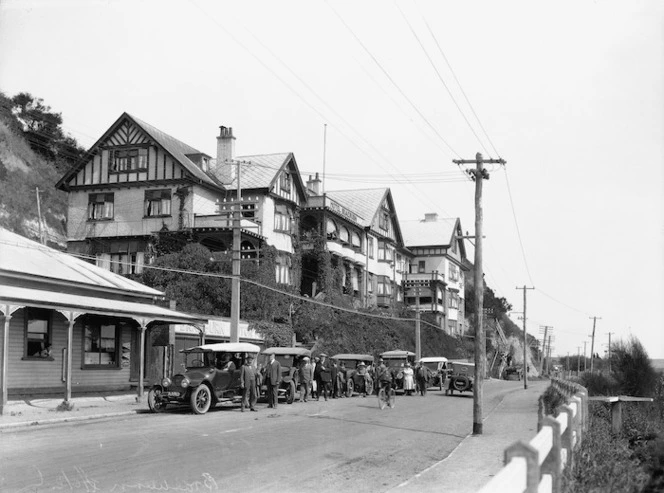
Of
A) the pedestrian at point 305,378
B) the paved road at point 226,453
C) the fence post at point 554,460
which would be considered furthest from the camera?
the pedestrian at point 305,378

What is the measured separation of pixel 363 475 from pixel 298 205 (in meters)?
41.5

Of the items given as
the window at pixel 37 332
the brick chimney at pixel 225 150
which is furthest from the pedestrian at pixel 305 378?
the brick chimney at pixel 225 150

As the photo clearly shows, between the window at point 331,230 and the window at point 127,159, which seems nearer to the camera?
the window at point 127,159

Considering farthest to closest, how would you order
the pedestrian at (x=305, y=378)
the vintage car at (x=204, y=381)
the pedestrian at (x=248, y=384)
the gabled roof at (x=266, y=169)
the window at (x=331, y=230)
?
the window at (x=331, y=230) → the gabled roof at (x=266, y=169) → the pedestrian at (x=305, y=378) → the pedestrian at (x=248, y=384) → the vintage car at (x=204, y=381)

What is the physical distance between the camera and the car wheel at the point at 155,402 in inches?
880

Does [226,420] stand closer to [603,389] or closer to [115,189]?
[603,389]

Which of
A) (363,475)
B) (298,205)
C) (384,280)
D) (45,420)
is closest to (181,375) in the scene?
(45,420)

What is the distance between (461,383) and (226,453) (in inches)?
1020

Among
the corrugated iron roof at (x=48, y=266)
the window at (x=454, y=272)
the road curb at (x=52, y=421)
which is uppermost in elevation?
the window at (x=454, y=272)

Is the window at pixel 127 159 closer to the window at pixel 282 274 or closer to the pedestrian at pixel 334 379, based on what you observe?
the window at pixel 282 274

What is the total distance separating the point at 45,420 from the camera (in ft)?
61.9

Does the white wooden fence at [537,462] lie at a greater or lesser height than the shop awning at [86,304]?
lesser

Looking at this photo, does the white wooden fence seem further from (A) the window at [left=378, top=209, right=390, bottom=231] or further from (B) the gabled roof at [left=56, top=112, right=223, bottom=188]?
(A) the window at [left=378, top=209, right=390, bottom=231]

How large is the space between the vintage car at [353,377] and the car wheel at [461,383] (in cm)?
421
